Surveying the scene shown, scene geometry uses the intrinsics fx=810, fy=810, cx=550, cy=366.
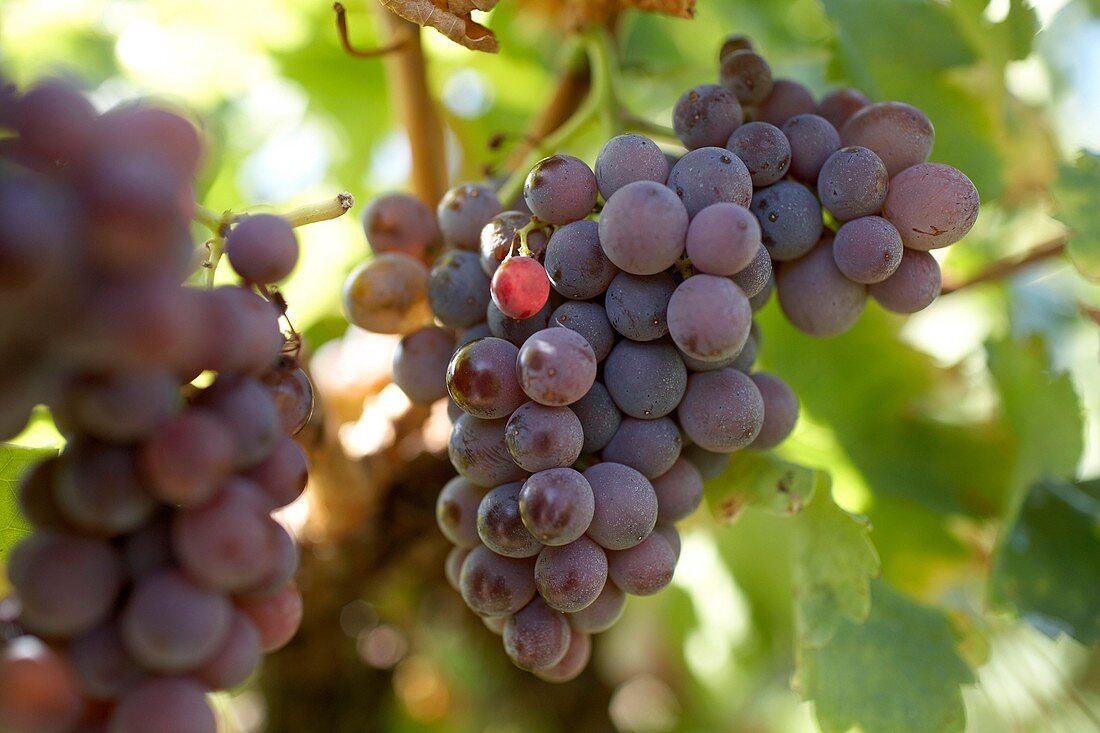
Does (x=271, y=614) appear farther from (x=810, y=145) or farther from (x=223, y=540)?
(x=810, y=145)

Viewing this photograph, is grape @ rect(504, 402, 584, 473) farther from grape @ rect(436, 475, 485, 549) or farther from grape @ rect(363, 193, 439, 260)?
grape @ rect(363, 193, 439, 260)

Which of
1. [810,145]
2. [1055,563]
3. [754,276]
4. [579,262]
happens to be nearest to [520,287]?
[579,262]

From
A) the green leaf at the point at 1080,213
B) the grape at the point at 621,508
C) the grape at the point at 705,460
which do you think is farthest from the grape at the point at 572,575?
the green leaf at the point at 1080,213

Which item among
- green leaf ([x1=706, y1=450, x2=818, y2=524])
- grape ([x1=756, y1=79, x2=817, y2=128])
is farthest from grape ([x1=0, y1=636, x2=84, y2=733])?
grape ([x1=756, y1=79, x2=817, y2=128])

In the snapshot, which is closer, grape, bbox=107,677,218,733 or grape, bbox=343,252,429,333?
grape, bbox=107,677,218,733

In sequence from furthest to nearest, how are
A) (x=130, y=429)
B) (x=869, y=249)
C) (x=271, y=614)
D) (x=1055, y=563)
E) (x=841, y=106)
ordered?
(x=1055, y=563), (x=841, y=106), (x=869, y=249), (x=271, y=614), (x=130, y=429)

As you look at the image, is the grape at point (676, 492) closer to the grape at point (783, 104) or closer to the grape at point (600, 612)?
the grape at point (600, 612)
